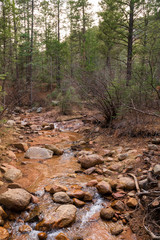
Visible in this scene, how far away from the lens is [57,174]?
4457mm

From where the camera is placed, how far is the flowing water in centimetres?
257

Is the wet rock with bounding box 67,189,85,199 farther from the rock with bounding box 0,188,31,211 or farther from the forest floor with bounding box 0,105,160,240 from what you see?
the rock with bounding box 0,188,31,211

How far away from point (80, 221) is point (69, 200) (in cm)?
50

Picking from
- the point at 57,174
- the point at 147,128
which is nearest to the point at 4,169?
the point at 57,174

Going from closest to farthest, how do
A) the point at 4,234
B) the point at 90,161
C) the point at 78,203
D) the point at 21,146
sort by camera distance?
the point at 4,234
the point at 78,203
the point at 90,161
the point at 21,146

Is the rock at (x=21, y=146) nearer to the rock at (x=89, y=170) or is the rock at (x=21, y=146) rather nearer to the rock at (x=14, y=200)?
the rock at (x=89, y=170)

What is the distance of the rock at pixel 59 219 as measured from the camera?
2.68 metres

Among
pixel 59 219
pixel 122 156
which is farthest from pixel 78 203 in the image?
pixel 122 156

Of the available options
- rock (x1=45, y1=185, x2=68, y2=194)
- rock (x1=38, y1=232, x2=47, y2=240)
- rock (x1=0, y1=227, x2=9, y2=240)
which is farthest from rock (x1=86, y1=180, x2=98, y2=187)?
rock (x1=0, y1=227, x2=9, y2=240)

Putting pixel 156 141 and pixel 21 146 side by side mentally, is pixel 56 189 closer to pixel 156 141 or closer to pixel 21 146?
pixel 21 146

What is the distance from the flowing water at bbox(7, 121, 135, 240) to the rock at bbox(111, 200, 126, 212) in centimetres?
23

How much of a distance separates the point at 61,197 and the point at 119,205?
3.57 feet

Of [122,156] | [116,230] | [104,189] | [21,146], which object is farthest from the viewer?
[21,146]

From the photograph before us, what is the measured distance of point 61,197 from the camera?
330cm
